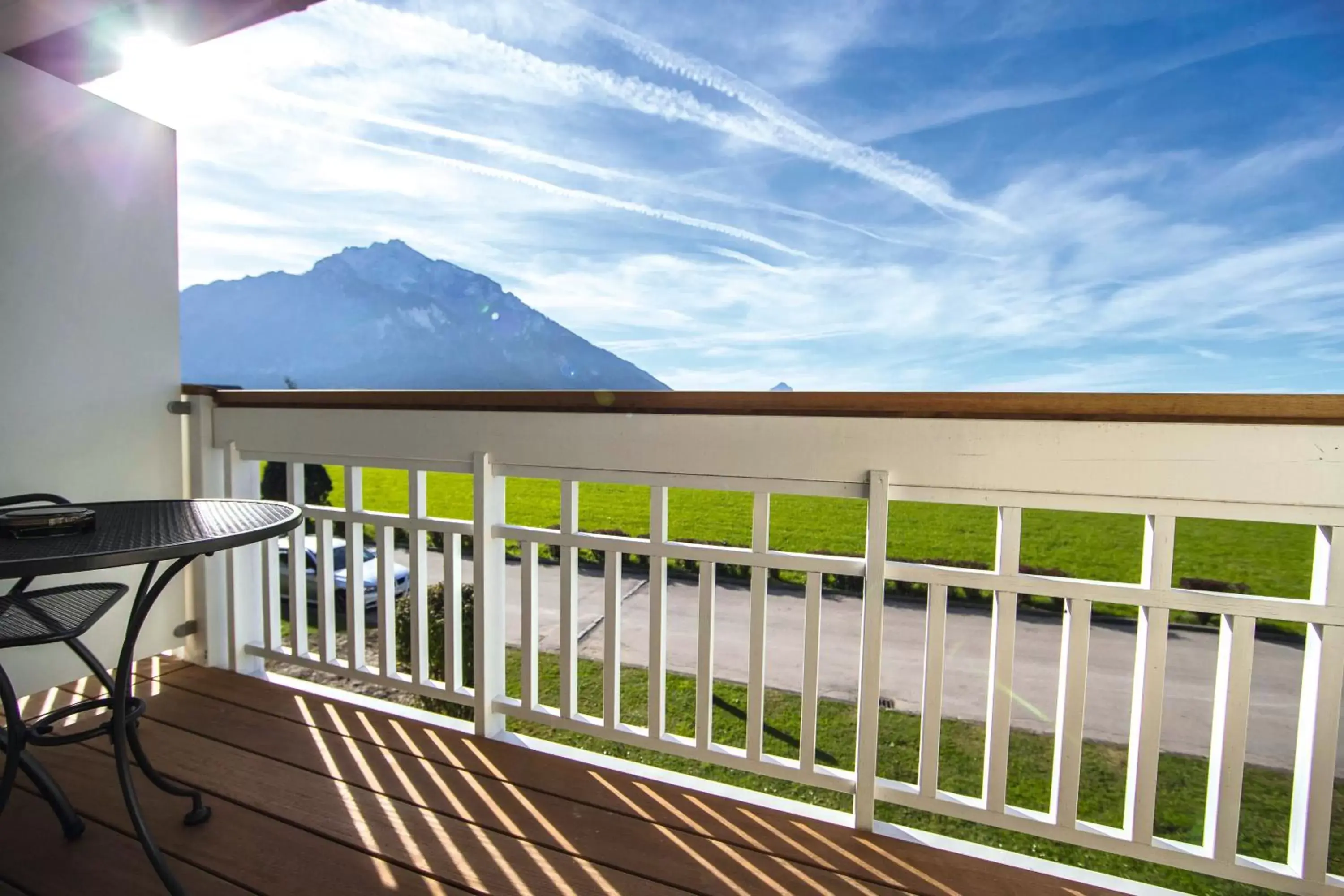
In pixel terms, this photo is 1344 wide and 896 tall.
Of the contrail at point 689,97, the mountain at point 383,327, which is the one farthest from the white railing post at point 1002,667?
the contrail at point 689,97

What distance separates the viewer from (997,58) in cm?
845

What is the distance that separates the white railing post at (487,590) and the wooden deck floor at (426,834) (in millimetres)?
96

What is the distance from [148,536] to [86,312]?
5.03ft

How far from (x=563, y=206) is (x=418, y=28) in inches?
122

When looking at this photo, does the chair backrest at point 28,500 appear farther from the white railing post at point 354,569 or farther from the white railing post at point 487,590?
the white railing post at point 487,590

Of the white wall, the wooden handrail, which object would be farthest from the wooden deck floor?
the wooden handrail

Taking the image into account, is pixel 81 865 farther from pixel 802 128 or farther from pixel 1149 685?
pixel 802 128

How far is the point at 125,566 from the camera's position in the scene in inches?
44.9

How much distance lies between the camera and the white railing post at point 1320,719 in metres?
1.20

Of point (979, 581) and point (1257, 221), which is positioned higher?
point (1257, 221)

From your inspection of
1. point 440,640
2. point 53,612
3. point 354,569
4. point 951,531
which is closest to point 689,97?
point 951,531

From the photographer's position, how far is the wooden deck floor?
1.30 metres

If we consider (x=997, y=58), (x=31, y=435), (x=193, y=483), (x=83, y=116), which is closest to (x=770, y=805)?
(x=193, y=483)

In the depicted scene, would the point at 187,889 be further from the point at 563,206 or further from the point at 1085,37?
the point at 1085,37
